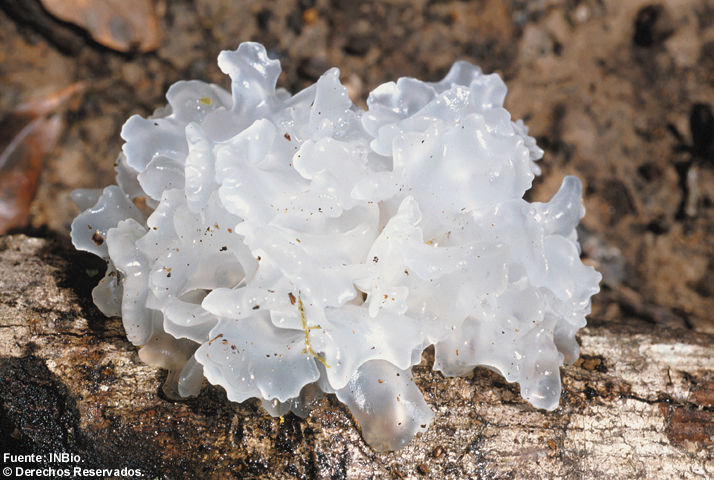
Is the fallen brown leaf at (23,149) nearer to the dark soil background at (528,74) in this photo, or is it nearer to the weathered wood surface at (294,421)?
the dark soil background at (528,74)

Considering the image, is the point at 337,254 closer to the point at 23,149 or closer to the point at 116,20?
the point at 23,149

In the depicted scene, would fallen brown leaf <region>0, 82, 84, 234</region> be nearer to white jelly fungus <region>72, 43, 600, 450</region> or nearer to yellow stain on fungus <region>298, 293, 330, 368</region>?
white jelly fungus <region>72, 43, 600, 450</region>

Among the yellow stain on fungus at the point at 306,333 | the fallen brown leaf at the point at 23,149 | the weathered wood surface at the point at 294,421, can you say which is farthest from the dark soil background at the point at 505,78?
the yellow stain on fungus at the point at 306,333

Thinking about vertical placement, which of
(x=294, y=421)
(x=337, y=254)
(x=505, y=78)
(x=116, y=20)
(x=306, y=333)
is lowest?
(x=294, y=421)

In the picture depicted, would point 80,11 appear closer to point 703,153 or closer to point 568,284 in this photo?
point 568,284

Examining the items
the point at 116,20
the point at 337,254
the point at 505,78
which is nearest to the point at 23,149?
the point at 116,20

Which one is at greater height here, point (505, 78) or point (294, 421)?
point (505, 78)
